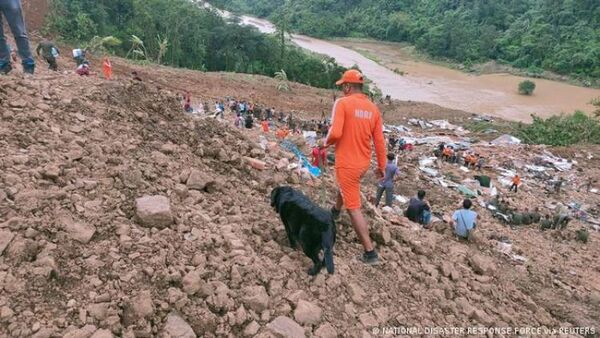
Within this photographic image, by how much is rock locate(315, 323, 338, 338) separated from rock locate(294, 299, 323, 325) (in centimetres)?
Result: 5

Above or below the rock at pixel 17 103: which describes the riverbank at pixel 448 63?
below

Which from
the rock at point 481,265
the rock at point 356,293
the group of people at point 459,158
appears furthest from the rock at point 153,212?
the group of people at point 459,158

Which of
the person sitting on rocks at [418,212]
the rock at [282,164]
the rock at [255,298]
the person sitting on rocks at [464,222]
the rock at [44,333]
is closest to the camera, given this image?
the rock at [44,333]

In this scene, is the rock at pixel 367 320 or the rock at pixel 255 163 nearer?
the rock at pixel 367 320

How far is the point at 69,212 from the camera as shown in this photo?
102 inches

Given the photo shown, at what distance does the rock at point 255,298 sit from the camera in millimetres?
2520

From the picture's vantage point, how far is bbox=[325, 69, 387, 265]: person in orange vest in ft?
10.3

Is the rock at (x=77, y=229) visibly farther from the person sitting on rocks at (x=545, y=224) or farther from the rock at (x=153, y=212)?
the person sitting on rocks at (x=545, y=224)

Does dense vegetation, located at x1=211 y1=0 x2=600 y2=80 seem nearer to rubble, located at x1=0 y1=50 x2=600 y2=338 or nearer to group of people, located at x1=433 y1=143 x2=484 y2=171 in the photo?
group of people, located at x1=433 y1=143 x2=484 y2=171

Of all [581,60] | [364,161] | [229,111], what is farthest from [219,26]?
[581,60]

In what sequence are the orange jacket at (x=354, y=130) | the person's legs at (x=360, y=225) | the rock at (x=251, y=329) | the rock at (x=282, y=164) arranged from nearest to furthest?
1. the rock at (x=251, y=329)
2. the orange jacket at (x=354, y=130)
3. the person's legs at (x=360, y=225)
4. the rock at (x=282, y=164)

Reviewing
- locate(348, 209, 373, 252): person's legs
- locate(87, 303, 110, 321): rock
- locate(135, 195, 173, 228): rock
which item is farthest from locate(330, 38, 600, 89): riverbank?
locate(87, 303, 110, 321): rock

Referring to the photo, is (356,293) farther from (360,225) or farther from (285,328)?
(285,328)

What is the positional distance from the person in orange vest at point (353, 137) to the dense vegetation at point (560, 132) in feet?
50.0
